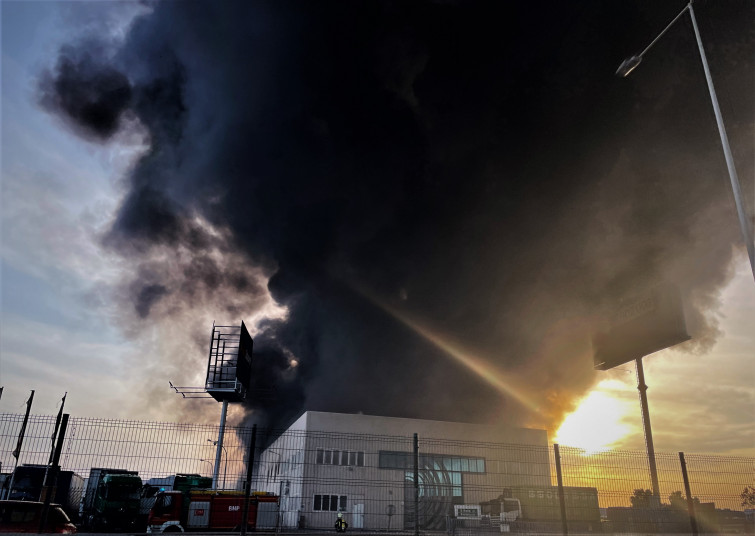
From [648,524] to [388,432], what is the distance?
3900cm

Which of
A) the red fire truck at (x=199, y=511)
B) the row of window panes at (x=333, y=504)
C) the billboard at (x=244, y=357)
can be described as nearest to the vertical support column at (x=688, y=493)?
the row of window panes at (x=333, y=504)

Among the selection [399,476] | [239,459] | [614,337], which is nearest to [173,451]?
[239,459]

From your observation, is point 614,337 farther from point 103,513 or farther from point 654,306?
point 103,513

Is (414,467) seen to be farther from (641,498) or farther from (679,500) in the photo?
(679,500)

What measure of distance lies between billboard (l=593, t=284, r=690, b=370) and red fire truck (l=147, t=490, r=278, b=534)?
1534 inches

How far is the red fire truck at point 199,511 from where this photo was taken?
2506cm

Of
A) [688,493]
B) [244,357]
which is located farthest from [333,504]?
[244,357]

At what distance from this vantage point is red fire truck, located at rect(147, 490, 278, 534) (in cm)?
2506

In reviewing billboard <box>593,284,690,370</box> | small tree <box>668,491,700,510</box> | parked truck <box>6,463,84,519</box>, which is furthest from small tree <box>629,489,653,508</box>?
billboard <box>593,284,690,370</box>

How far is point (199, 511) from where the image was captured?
2556cm

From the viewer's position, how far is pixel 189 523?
79.4ft

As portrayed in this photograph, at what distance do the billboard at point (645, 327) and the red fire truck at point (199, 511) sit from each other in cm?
3897

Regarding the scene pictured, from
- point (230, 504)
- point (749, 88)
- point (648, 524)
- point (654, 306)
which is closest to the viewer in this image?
point (648, 524)

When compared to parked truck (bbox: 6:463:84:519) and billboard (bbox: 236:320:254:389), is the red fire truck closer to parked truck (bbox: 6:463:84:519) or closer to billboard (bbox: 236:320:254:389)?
parked truck (bbox: 6:463:84:519)
